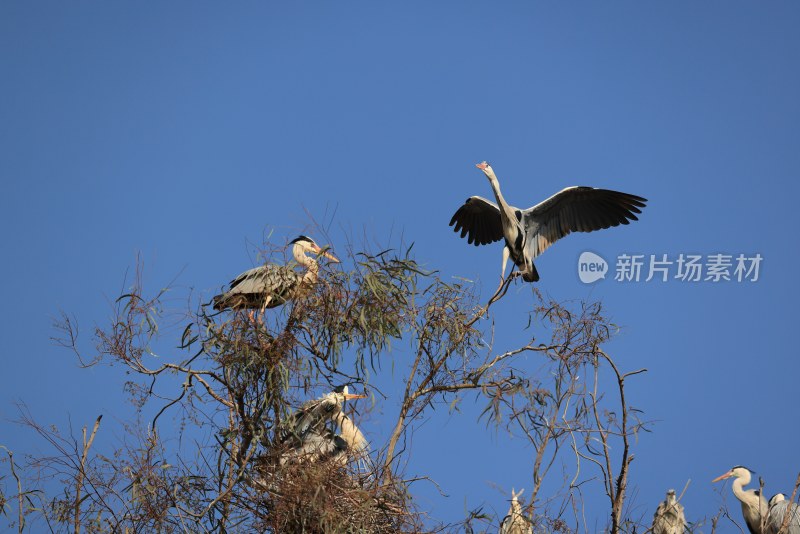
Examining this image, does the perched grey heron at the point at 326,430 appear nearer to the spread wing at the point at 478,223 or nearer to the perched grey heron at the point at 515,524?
the perched grey heron at the point at 515,524

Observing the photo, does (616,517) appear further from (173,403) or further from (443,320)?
(173,403)

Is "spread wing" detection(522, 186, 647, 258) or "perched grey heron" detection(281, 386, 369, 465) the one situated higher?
"spread wing" detection(522, 186, 647, 258)

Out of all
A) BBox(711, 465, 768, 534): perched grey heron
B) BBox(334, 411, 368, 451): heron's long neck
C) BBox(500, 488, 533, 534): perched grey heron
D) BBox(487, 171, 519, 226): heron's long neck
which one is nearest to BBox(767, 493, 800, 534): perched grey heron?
BBox(711, 465, 768, 534): perched grey heron

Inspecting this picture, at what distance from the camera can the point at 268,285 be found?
5.43 meters

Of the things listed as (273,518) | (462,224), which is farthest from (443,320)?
(462,224)

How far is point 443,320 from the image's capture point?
5395mm

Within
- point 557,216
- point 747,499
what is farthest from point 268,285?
point 747,499

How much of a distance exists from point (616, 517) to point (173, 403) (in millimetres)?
2194

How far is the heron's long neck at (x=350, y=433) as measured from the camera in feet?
17.1

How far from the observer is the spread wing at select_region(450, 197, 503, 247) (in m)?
8.76

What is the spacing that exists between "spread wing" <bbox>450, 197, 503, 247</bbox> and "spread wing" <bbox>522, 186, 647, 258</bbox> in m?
0.51

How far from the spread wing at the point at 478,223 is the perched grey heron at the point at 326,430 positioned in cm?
360

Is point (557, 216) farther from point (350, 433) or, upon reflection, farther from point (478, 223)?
point (350, 433)

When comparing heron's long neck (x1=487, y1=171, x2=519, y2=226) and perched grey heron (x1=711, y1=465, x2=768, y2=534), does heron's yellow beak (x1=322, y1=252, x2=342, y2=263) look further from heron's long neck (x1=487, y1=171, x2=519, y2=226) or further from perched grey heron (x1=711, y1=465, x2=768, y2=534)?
perched grey heron (x1=711, y1=465, x2=768, y2=534)
